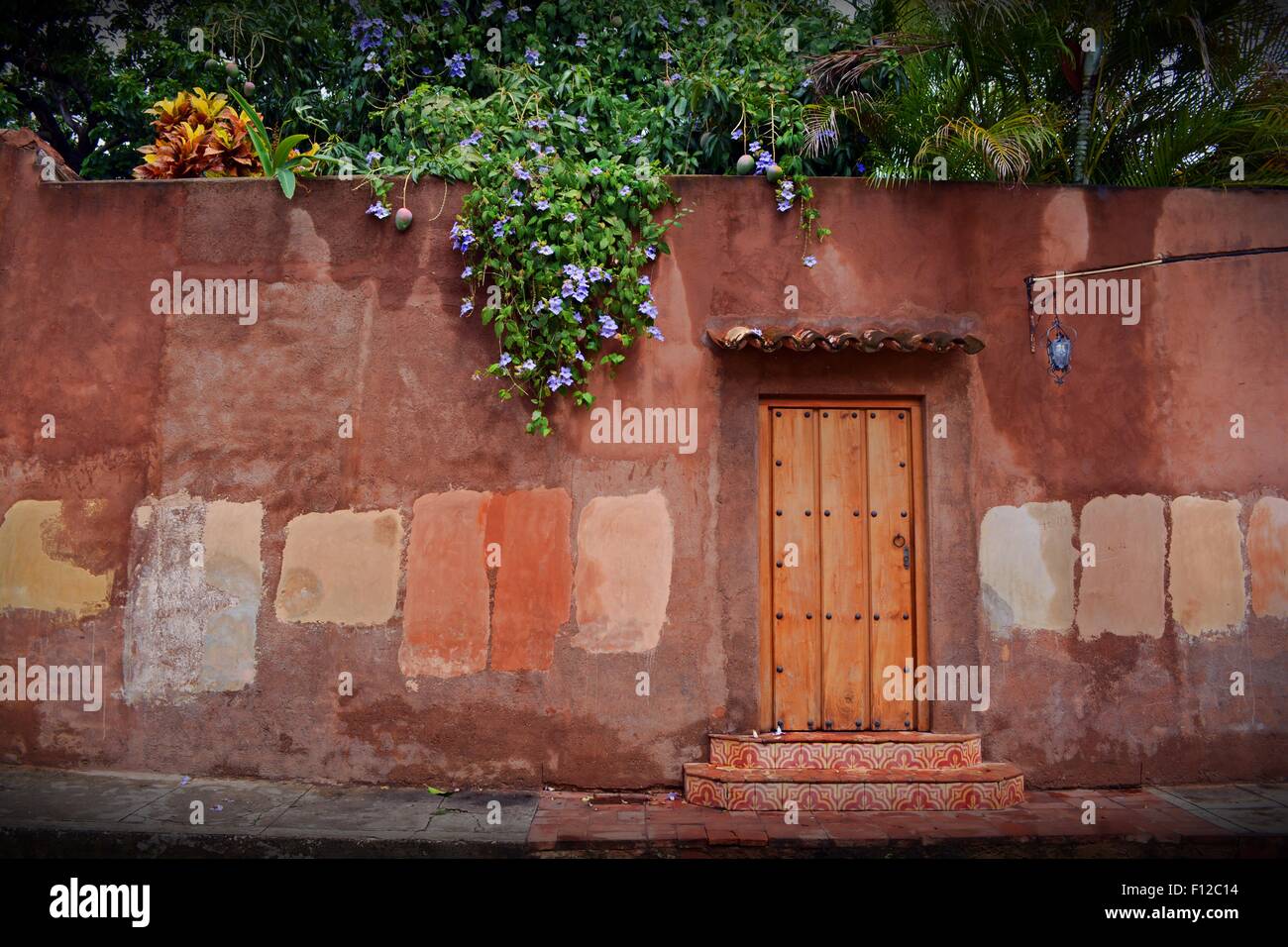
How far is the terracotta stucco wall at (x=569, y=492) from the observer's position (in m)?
6.32

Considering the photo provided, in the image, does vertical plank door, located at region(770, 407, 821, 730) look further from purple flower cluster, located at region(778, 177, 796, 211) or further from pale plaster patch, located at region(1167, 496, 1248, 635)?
pale plaster patch, located at region(1167, 496, 1248, 635)

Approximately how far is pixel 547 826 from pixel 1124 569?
3951 mm

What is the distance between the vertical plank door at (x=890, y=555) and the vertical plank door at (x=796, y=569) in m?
0.36

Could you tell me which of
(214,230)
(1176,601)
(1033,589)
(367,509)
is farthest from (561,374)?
(1176,601)

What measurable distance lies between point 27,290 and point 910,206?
18.9ft

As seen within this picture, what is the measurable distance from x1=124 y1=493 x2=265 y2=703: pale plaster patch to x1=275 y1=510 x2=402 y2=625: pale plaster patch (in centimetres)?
23

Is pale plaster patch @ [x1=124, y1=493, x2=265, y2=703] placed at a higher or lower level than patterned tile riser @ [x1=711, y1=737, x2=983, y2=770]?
higher

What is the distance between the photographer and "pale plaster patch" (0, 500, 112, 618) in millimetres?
6418

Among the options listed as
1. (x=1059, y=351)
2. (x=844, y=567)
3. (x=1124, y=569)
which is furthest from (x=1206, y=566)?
(x=844, y=567)

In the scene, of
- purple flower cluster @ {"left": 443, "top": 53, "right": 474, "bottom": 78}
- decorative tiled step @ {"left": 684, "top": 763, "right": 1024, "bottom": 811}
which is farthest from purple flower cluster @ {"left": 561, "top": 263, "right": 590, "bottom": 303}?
decorative tiled step @ {"left": 684, "top": 763, "right": 1024, "bottom": 811}

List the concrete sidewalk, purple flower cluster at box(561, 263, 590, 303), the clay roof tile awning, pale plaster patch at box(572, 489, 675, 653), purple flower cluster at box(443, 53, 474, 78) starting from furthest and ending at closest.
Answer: purple flower cluster at box(443, 53, 474, 78)
pale plaster patch at box(572, 489, 675, 653)
purple flower cluster at box(561, 263, 590, 303)
the clay roof tile awning
the concrete sidewalk

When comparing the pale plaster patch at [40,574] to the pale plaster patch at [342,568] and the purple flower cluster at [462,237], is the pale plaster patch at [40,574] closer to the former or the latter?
the pale plaster patch at [342,568]

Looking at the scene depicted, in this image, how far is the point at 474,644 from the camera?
6332 mm
